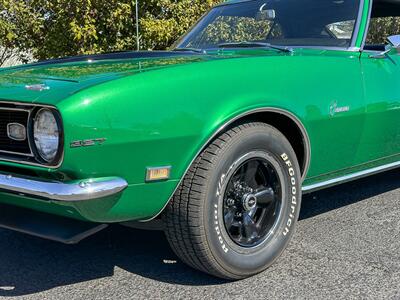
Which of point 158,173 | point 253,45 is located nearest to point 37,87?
point 158,173

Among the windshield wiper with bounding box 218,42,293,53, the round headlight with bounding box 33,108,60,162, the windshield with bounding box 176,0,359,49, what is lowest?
the round headlight with bounding box 33,108,60,162

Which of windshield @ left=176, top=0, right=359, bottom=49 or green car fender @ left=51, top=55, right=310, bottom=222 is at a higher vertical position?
windshield @ left=176, top=0, right=359, bottom=49

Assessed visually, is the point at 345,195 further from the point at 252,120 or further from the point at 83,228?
the point at 83,228

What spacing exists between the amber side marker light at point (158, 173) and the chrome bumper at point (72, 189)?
0.13 m

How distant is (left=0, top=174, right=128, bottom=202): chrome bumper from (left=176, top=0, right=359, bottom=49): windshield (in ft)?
6.68

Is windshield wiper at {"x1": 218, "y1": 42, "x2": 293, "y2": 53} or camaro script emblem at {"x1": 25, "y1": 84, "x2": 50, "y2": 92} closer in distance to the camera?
camaro script emblem at {"x1": 25, "y1": 84, "x2": 50, "y2": 92}

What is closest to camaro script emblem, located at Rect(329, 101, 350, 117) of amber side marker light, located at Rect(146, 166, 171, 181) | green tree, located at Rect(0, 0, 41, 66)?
amber side marker light, located at Rect(146, 166, 171, 181)

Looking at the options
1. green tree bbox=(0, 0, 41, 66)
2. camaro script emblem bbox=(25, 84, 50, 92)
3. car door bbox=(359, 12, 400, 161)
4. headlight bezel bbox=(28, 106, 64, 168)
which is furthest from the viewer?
green tree bbox=(0, 0, 41, 66)

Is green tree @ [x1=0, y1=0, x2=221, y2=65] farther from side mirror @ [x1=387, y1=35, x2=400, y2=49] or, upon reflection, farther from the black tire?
the black tire

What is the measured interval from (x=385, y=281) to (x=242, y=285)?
0.76 m

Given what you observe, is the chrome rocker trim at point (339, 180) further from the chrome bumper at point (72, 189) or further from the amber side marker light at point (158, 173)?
the chrome bumper at point (72, 189)

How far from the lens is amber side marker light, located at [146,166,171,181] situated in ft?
8.20

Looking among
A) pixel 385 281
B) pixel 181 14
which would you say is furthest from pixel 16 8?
pixel 385 281

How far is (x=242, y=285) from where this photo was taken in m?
2.89
